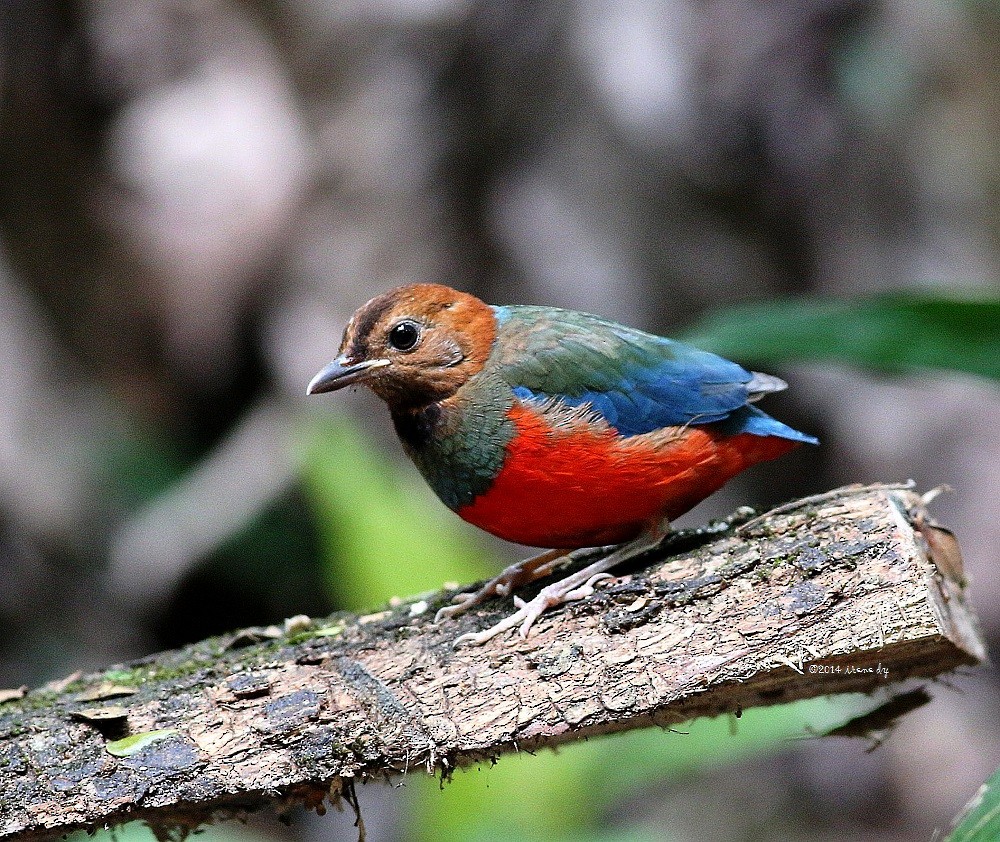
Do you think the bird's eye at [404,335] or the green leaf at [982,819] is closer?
the green leaf at [982,819]

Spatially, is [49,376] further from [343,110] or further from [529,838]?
[529,838]

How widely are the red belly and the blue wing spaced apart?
0.27 feet

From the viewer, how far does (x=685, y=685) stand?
3.26 metres

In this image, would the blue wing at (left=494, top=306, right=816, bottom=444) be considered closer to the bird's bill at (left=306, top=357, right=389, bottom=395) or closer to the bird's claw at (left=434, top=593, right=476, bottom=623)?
the bird's bill at (left=306, top=357, right=389, bottom=395)

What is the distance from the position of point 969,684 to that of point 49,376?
7055mm

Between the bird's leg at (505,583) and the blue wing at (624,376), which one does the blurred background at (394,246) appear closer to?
the bird's leg at (505,583)

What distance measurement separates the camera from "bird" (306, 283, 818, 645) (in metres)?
3.87

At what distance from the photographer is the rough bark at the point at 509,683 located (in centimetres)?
325

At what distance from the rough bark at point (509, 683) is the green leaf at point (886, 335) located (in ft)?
2.57

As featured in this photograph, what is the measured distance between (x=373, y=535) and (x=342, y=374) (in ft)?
6.92

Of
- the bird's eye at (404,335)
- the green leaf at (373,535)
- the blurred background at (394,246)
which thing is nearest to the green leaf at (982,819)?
the bird's eye at (404,335)

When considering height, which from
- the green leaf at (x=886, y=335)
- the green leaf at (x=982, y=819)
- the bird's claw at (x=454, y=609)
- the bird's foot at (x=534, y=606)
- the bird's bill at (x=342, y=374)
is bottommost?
the green leaf at (x=982, y=819)

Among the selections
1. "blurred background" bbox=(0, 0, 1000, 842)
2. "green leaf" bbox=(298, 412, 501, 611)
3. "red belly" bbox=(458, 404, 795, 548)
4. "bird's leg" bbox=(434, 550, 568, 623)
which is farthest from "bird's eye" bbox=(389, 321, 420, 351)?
"blurred background" bbox=(0, 0, 1000, 842)

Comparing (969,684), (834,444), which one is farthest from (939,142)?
(969,684)
